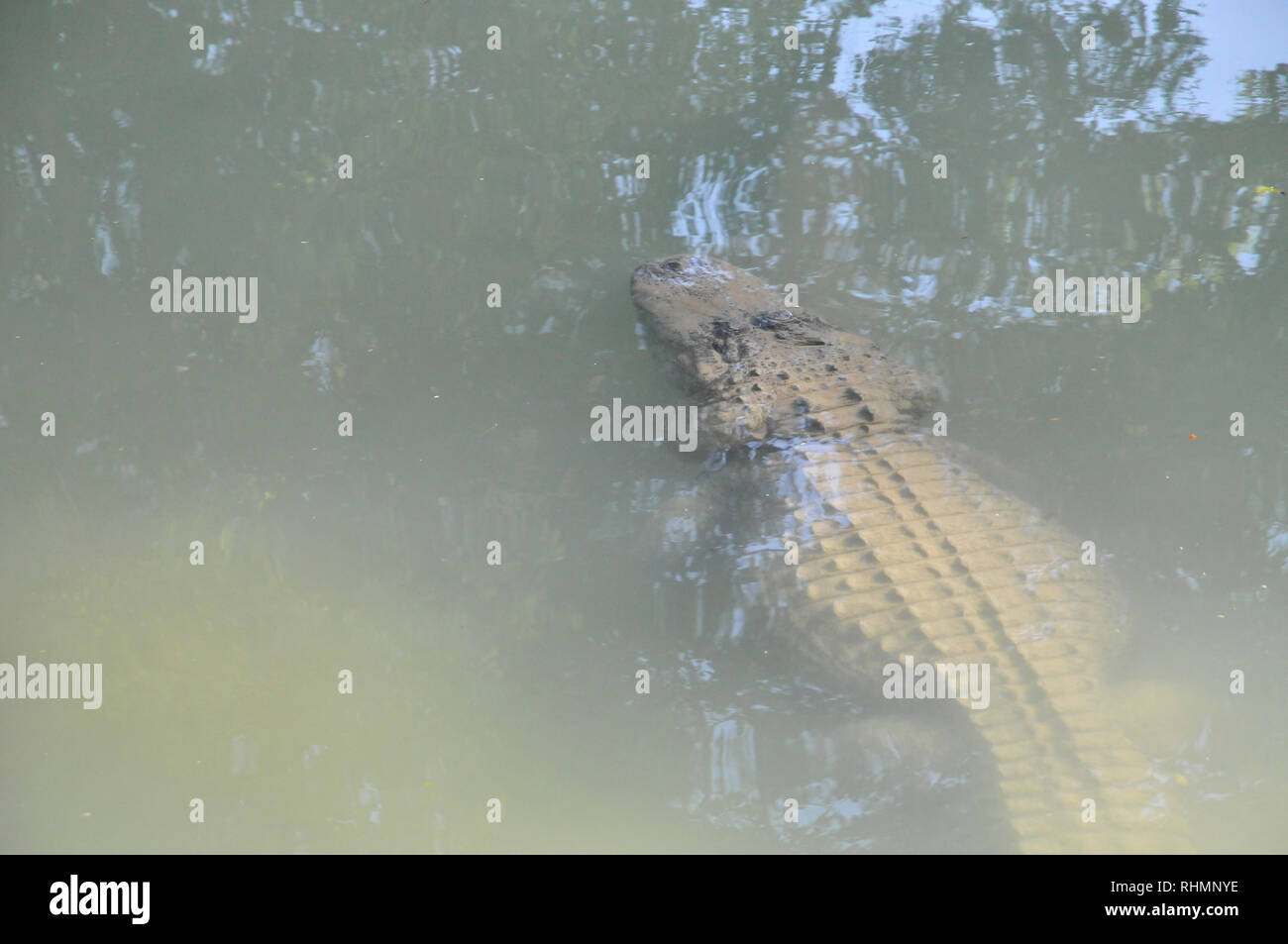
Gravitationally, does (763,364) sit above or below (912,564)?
above

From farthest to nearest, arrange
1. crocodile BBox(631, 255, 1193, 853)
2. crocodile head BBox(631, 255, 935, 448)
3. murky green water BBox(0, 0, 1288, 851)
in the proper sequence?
crocodile head BBox(631, 255, 935, 448) → murky green water BBox(0, 0, 1288, 851) → crocodile BBox(631, 255, 1193, 853)

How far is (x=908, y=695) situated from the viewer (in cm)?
365

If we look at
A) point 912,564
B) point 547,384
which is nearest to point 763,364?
point 547,384

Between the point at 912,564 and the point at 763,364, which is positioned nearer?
the point at 912,564

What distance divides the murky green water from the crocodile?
162mm

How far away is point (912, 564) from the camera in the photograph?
3.83m

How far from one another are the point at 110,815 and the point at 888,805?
2.80 m

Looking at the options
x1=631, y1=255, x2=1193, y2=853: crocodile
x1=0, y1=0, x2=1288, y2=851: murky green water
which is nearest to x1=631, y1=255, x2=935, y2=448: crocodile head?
x1=631, y1=255, x2=1193, y2=853: crocodile

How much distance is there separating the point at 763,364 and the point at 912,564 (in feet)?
4.35

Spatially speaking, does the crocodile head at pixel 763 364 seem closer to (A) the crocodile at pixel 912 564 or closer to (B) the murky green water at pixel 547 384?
(A) the crocodile at pixel 912 564

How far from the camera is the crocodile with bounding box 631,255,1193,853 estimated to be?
3365mm

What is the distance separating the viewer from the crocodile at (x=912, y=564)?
337cm

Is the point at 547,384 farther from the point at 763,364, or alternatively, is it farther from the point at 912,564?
the point at 912,564

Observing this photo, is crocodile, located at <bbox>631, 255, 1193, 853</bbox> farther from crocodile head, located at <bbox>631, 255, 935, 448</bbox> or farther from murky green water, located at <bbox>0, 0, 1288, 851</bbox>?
murky green water, located at <bbox>0, 0, 1288, 851</bbox>
